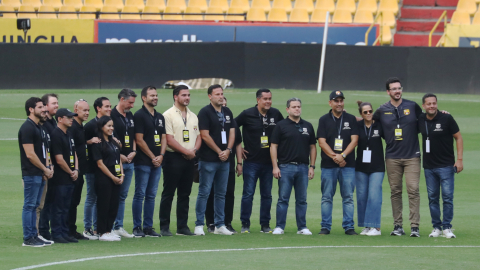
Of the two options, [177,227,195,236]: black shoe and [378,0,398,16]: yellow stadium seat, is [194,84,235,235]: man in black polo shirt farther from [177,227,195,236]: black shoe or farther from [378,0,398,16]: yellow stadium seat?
[378,0,398,16]: yellow stadium seat

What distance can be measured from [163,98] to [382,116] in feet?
52.3

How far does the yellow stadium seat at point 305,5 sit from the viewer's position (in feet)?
119

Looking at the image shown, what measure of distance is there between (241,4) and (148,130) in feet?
89.9

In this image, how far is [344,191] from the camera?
10812 mm

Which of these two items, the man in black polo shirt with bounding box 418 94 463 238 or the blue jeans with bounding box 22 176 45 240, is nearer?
the blue jeans with bounding box 22 176 45 240

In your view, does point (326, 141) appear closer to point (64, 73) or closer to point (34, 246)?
point (34, 246)

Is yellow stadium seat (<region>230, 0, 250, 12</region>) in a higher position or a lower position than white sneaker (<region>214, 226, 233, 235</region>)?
higher

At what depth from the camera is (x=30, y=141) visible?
9273 mm

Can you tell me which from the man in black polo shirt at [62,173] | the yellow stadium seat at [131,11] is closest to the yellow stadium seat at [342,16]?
the yellow stadium seat at [131,11]

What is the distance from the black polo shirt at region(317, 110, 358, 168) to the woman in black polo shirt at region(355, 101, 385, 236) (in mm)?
142

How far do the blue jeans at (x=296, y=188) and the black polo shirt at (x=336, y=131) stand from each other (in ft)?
1.17

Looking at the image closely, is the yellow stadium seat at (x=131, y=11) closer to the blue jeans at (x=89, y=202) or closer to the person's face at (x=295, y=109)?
the person's face at (x=295, y=109)

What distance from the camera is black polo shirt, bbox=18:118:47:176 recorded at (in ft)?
30.4

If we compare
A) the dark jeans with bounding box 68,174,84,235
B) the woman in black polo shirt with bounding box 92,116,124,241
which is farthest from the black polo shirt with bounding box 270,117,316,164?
the dark jeans with bounding box 68,174,84,235
